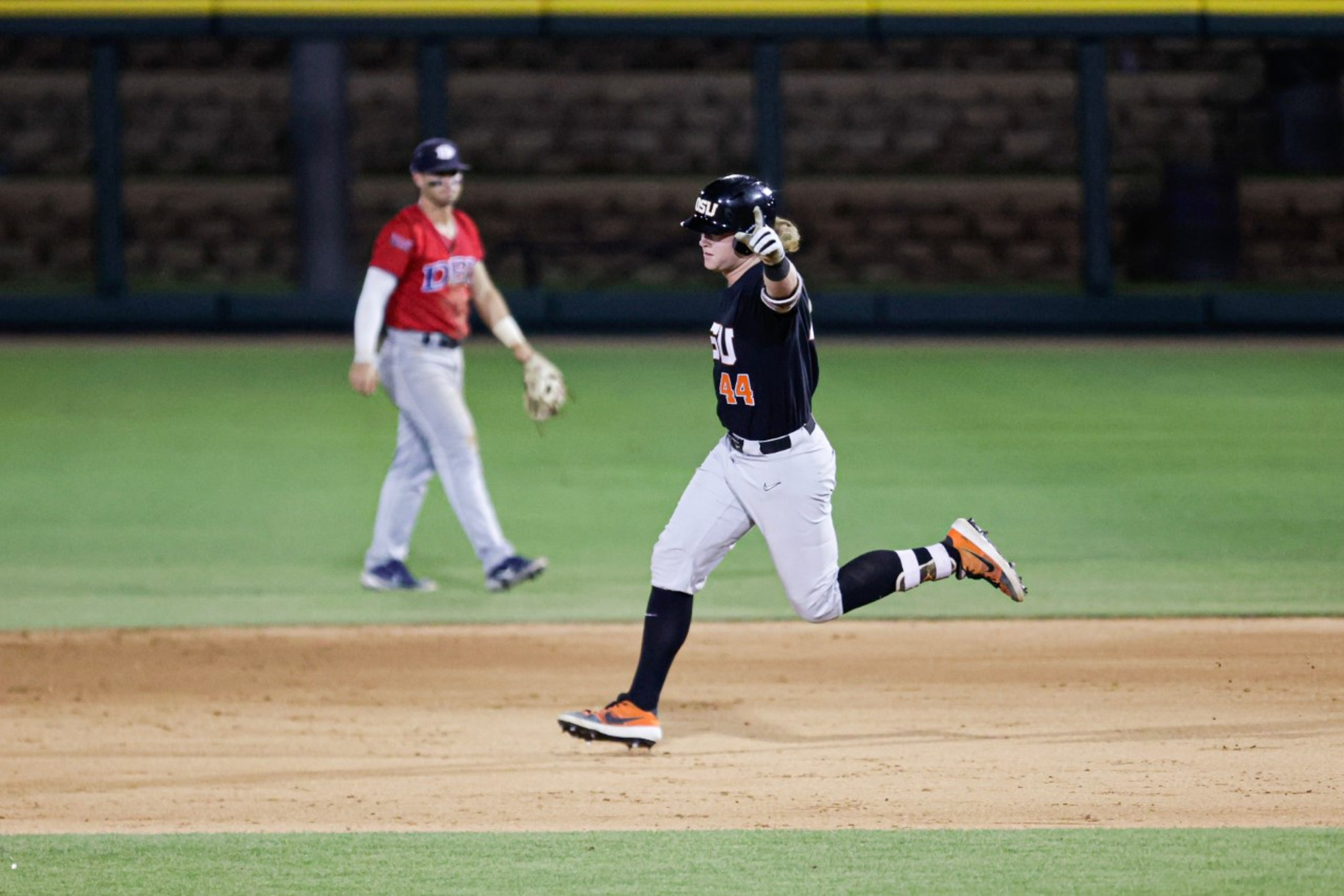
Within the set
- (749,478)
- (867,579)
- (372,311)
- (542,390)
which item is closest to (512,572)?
(542,390)

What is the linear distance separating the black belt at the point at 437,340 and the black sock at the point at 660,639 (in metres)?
2.65

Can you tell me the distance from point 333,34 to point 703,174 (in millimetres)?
10089

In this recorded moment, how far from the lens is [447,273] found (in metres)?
8.47

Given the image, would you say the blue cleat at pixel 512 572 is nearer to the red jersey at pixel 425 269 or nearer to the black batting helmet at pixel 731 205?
the red jersey at pixel 425 269

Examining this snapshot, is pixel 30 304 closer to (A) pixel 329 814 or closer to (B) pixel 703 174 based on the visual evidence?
(B) pixel 703 174

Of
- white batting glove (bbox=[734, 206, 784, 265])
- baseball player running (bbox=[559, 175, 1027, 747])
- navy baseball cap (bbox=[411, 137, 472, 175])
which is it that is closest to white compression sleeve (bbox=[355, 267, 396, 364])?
navy baseball cap (bbox=[411, 137, 472, 175])

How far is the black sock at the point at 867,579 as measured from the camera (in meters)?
6.36

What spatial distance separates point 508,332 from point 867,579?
111 inches

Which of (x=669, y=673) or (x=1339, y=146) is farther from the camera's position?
(x=1339, y=146)

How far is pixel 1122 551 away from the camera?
9758 millimetres

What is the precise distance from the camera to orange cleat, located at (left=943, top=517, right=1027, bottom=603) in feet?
22.0

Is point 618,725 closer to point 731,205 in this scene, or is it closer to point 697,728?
point 697,728

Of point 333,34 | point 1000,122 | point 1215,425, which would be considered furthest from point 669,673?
point 1000,122

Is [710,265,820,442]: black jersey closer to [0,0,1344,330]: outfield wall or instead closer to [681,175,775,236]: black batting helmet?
[681,175,775,236]: black batting helmet
